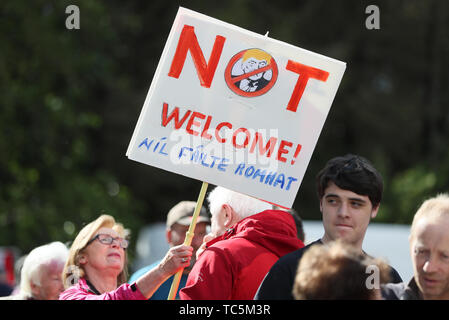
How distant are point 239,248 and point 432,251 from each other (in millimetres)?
950

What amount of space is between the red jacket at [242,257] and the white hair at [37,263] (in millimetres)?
1184

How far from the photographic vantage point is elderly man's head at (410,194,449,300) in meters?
3.07

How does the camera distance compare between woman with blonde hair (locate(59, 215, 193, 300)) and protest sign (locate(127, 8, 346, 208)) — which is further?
woman with blonde hair (locate(59, 215, 193, 300))

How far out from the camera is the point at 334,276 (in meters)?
2.83

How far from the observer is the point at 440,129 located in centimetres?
2222

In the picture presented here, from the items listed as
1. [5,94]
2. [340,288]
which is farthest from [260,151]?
[5,94]

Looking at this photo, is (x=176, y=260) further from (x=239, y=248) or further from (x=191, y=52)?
(x=191, y=52)

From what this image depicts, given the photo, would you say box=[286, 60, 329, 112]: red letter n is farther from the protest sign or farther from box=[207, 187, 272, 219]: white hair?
box=[207, 187, 272, 219]: white hair

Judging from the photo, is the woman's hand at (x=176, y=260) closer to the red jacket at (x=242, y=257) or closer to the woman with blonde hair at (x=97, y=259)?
the red jacket at (x=242, y=257)

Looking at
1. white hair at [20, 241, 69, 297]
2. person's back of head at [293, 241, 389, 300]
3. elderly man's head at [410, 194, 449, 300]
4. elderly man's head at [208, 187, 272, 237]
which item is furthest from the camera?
white hair at [20, 241, 69, 297]

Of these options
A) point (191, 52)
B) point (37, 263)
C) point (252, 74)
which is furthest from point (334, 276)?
point (37, 263)

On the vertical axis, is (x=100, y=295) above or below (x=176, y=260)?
below

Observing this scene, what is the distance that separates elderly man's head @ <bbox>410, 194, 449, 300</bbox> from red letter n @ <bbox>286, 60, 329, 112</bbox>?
1.02m

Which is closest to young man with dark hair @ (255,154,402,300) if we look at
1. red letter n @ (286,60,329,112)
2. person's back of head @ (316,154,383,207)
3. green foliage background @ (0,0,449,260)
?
person's back of head @ (316,154,383,207)
